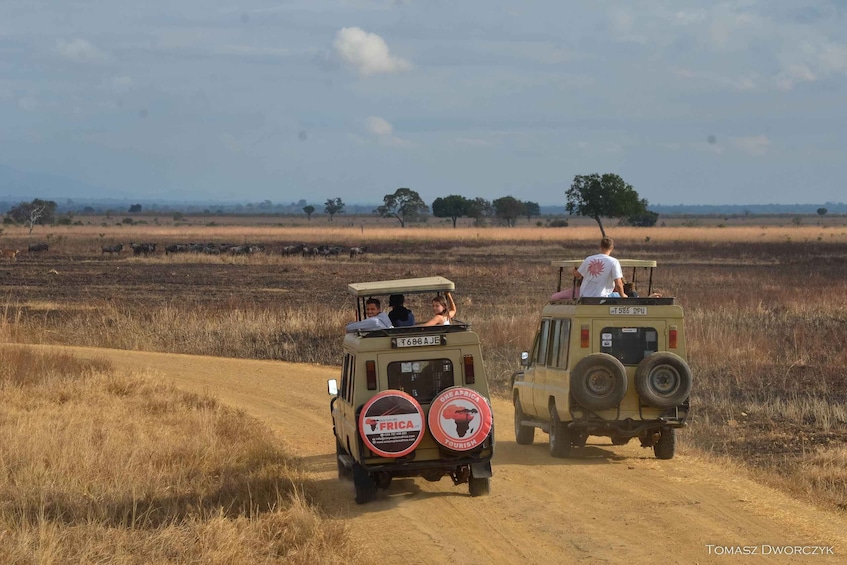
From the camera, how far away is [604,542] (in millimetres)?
9039

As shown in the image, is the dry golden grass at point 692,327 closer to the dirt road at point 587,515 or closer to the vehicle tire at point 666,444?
the vehicle tire at point 666,444

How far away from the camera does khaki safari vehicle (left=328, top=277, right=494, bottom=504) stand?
395 inches

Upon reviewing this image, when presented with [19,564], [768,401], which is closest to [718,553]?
[19,564]

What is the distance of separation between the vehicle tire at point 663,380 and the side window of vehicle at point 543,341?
163cm

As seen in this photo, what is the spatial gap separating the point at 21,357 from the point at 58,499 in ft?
33.5

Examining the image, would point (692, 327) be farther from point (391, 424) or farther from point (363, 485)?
point (391, 424)

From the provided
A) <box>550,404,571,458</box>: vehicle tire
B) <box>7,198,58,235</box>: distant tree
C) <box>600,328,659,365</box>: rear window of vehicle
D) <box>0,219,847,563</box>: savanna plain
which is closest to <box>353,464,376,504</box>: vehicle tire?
<box>0,219,847,563</box>: savanna plain

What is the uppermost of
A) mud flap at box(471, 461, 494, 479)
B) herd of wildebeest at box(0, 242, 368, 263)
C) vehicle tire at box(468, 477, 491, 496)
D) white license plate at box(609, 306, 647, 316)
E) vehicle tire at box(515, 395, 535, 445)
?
white license plate at box(609, 306, 647, 316)

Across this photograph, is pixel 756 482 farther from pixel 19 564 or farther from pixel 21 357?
pixel 21 357

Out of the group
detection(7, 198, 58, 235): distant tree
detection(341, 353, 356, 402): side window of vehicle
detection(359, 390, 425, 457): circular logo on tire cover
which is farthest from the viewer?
detection(7, 198, 58, 235): distant tree

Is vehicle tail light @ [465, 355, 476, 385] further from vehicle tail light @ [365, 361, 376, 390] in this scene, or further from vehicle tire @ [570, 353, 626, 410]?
vehicle tire @ [570, 353, 626, 410]

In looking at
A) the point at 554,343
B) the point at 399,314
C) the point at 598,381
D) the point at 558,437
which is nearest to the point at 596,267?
the point at 554,343

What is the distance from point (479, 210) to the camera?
6294 inches

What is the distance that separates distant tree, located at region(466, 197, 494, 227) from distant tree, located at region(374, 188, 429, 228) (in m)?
8.11
